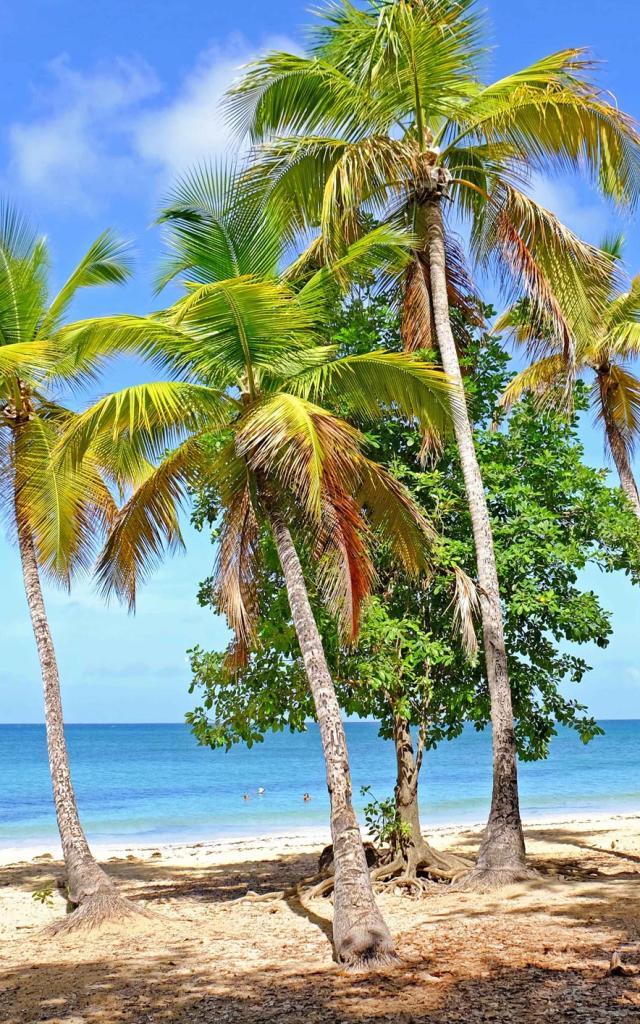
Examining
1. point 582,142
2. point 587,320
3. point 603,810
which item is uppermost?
point 582,142

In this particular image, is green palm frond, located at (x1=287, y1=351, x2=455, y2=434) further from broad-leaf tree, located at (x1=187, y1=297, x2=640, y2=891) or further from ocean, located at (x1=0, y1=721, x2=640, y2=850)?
ocean, located at (x1=0, y1=721, x2=640, y2=850)

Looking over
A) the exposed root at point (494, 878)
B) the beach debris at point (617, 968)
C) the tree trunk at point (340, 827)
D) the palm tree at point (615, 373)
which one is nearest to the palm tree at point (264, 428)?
the tree trunk at point (340, 827)

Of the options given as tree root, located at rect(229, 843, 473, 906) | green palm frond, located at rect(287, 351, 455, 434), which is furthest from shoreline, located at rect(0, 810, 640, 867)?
green palm frond, located at rect(287, 351, 455, 434)

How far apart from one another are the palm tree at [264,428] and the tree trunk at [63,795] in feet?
4.34

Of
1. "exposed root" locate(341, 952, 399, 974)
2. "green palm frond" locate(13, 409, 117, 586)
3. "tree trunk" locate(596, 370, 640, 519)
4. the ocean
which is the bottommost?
the ocean

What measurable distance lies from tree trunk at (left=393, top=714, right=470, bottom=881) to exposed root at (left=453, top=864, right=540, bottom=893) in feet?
2.16

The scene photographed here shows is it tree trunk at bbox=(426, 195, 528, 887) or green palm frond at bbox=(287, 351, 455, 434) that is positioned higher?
green palm frond at bbox=(287, 351, 455, 434)

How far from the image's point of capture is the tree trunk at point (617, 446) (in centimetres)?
1586

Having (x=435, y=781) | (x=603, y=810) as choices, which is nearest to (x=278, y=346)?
(x=603, y=810)

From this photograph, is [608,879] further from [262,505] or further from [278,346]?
[278,346]

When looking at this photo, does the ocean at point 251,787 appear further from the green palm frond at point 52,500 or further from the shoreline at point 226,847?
the green palm frond at point 52,500

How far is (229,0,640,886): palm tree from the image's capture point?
11.2 meters

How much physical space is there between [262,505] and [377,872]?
4.85 m

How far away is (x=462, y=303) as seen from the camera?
13.4m
